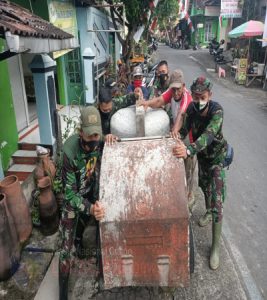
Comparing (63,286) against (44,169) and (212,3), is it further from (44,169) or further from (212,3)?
(212,3)

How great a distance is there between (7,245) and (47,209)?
87 centimetres

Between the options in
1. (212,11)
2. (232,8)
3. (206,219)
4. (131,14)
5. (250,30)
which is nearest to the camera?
(206,219)

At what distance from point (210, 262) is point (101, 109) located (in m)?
2.16

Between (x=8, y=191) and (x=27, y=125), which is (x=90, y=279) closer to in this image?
(x=8, y=191)

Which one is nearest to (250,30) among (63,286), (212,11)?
(63,286)

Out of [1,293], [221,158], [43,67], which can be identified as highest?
[43,67]

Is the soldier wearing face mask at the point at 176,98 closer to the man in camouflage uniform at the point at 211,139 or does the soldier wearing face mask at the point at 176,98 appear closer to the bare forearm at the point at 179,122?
the bare forearm at the point at 179,122

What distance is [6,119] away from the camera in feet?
17.9

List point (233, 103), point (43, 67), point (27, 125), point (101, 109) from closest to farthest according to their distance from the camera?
point (101, 109) → point (43, 67) → point (27, 125) → point (233, 103)

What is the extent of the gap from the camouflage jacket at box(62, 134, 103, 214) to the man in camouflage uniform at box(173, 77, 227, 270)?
1043 mm

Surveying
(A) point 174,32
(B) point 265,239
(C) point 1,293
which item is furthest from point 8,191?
(A) point 174,32

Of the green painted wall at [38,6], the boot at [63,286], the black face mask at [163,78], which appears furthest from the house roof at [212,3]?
the boot at [63,286]

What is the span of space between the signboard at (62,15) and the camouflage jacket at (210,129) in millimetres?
3997

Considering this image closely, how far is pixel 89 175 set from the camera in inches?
118
